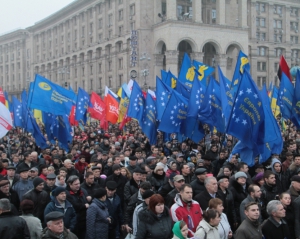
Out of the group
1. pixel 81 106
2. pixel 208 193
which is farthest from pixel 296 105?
pixel 81 106

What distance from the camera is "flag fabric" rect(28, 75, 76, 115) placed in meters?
16.2

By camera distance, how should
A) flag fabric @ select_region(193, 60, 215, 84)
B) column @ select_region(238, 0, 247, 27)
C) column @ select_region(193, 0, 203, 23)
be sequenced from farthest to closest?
column @ select_region(238, 0, 247, 27), column @ select_region(193, 0, 203, 23), flag fabric @ select_region(193, 60, 215, 84)

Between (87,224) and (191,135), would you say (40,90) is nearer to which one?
(191,135)

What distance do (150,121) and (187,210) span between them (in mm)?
10548

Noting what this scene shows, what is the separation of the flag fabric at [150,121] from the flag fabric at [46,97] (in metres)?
3.17

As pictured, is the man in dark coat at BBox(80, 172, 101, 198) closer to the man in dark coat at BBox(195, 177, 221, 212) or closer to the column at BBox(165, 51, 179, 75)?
the man in dark coat at BBox(195, 177, 221, 212)

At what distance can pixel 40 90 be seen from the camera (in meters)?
16.5

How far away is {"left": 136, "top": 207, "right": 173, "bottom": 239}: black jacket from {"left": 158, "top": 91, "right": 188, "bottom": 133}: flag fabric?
29.3 feet

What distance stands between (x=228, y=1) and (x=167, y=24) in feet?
36.3

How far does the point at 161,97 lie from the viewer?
16500 millimetres

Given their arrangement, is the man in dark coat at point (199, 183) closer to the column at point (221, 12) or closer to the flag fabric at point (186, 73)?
the flag fabric at point (186, 73)

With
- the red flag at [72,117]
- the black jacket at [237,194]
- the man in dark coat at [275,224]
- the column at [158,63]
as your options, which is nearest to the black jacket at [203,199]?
the black jacket at [237,194]

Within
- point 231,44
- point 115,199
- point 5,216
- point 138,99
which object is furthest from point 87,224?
point 231,44

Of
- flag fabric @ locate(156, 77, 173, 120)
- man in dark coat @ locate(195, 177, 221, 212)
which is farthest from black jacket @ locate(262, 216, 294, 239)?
flag fabric @ locate(156, 77, 173, 120)
